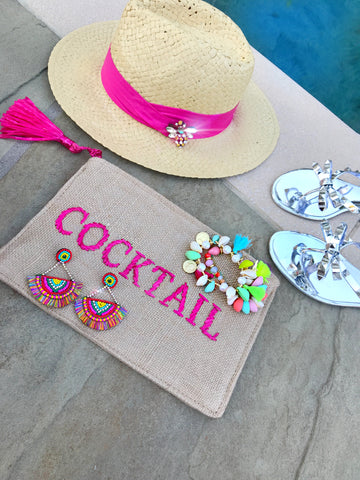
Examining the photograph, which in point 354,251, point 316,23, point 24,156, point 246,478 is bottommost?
point 246,478

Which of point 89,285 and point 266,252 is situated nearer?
point 89,285

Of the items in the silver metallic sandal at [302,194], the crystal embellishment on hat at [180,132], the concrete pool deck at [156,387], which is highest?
the crystal embellishment on hat at [180,132]

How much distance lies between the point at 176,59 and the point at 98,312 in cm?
53

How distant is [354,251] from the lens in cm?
106

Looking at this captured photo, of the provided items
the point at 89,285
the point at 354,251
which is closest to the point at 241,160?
the point at 354,251

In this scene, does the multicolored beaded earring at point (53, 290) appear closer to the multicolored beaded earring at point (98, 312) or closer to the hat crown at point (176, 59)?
the multicolored beaded earring at point (98, 312)

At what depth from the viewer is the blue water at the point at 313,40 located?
1.48 metres

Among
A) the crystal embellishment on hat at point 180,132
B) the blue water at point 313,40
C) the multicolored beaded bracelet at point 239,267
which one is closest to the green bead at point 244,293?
the multicolored beaded bracelet at point 239,267

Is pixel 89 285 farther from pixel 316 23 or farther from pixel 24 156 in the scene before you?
pixel 316 23

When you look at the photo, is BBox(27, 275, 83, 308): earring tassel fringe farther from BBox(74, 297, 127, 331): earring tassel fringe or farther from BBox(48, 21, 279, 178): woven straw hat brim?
BBox(48, 21, 279, 178): woven straw hat brim

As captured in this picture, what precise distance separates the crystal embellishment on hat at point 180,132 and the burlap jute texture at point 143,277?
0.48 ft

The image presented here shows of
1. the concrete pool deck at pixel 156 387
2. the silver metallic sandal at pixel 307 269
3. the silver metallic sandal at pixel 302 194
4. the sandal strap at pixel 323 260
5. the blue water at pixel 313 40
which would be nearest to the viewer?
the concrete pool deck at pixel 156 387

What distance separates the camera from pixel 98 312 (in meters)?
0.74

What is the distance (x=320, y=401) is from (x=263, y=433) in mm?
146
